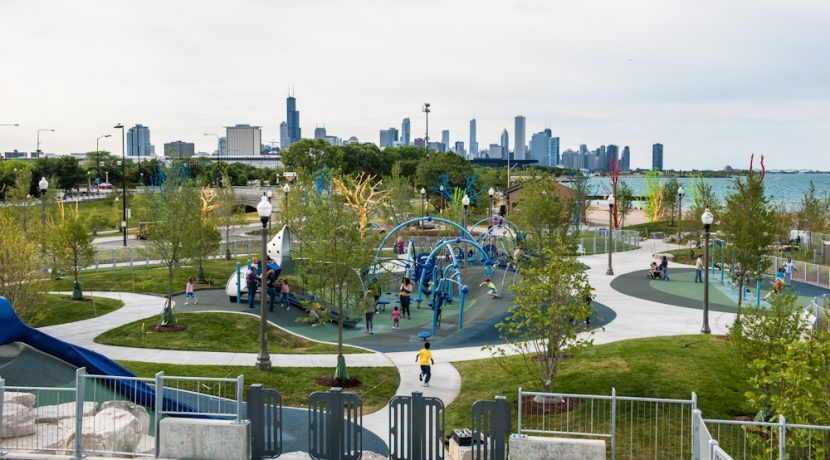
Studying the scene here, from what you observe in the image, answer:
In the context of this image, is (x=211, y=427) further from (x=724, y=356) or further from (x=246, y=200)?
(x=246, y=200)

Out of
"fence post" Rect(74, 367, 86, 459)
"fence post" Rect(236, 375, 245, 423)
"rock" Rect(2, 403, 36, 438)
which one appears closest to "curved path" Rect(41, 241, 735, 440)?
"fence post" Rect(236, 375, 245, 423)

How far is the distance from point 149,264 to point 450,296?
837 inches

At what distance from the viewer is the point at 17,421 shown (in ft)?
45.1

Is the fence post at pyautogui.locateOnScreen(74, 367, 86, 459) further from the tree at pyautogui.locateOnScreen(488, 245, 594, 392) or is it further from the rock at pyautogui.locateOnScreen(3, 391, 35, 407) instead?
the tree at pyautogui.locateOnScreen(488, 245, 594, 392)

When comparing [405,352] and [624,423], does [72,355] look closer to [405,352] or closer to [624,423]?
[405,352]

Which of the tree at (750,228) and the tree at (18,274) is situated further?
the tree at (750,228)

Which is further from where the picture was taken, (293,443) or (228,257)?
(228,257)

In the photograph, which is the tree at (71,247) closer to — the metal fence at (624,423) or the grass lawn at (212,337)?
the grass lawn at (212,337)

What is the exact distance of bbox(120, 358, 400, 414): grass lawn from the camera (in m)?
20.0

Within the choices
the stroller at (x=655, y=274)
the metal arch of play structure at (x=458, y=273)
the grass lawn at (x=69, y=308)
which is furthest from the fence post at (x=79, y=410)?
the stroller at (x=655, y=274)

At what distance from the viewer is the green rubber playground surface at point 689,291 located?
113 ft

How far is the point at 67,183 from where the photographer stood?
10988cm

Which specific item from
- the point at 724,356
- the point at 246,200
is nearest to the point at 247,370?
the point at 724,356

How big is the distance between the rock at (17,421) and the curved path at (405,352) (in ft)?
24.2
